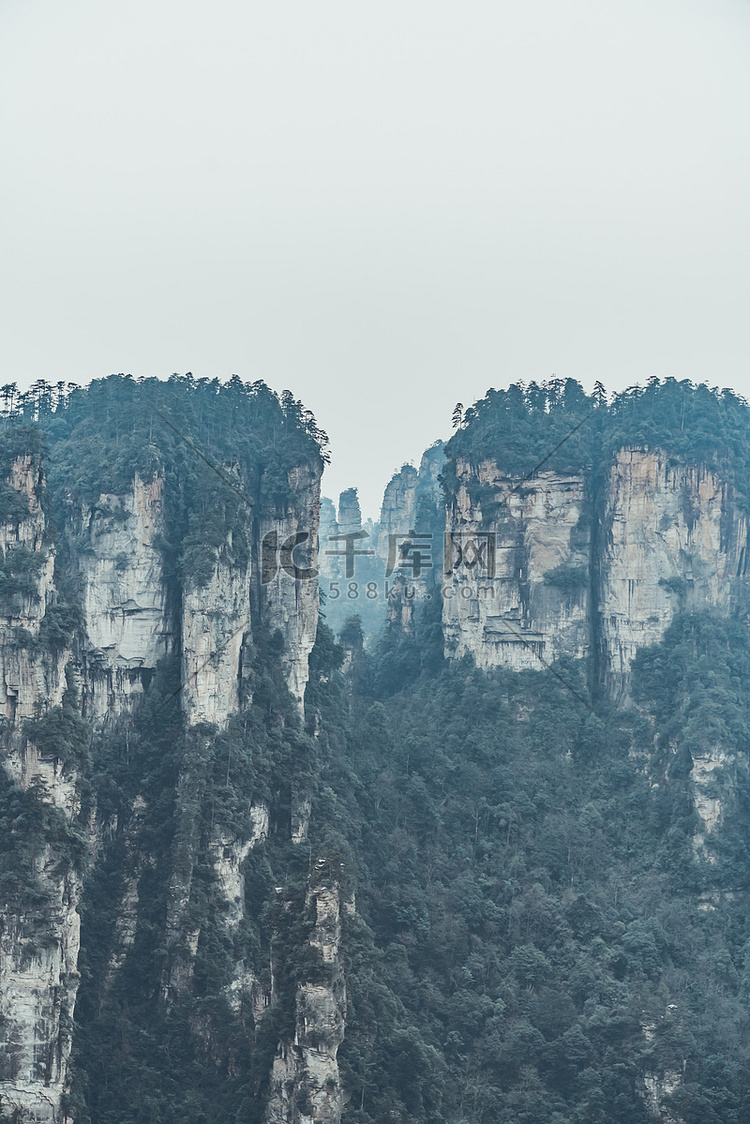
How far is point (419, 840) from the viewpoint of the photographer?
41031mm

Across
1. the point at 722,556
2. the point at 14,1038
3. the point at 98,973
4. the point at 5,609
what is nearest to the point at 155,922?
the point at 98,973

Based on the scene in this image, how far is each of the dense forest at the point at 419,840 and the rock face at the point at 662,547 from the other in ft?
2.78

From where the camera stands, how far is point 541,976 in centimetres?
3525

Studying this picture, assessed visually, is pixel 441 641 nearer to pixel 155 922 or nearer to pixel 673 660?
pixel 673 660

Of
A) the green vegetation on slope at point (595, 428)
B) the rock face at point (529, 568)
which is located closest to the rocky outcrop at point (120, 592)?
the rock face at point (529, 568)

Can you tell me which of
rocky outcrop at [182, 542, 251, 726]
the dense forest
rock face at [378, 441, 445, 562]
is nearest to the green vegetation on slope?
the dense forest

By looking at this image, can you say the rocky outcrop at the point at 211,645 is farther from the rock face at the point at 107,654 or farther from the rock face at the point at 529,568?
the rock face at the point at 529,568

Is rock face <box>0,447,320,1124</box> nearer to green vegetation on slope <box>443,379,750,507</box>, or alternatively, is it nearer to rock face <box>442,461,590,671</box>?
rock face <box>442,461,590,671</box>

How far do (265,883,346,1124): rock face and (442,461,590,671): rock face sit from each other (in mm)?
21732

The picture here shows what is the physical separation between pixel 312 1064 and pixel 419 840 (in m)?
15.3

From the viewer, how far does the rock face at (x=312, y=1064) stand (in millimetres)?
25938

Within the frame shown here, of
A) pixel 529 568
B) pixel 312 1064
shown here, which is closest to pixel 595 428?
pixel 529 568

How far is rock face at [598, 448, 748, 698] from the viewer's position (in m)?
44.6

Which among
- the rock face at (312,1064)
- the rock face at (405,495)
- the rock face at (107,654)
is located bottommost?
the rock face at (312,1064)
